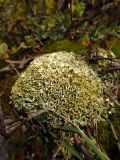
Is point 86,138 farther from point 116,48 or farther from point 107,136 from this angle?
point 116,48

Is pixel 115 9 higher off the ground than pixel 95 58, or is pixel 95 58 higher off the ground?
pixel 95 58

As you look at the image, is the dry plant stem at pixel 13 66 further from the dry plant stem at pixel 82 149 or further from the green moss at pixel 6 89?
the dry plant stem at pixel 82 149

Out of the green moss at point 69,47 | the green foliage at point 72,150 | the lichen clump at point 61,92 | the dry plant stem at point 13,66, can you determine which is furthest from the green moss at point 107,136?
the dry plant stem at point 13,66

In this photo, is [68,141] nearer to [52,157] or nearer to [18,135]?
[52,157]

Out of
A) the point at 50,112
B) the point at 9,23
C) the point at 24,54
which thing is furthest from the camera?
the point at 9,23

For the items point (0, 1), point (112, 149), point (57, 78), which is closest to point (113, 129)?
point (112, 149)

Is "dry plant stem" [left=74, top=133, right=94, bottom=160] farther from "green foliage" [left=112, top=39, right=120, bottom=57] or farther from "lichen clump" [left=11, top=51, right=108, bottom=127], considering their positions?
"green foliage" [left=112, top=39, right=120, bottom=57]

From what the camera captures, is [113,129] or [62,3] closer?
[113,129]
